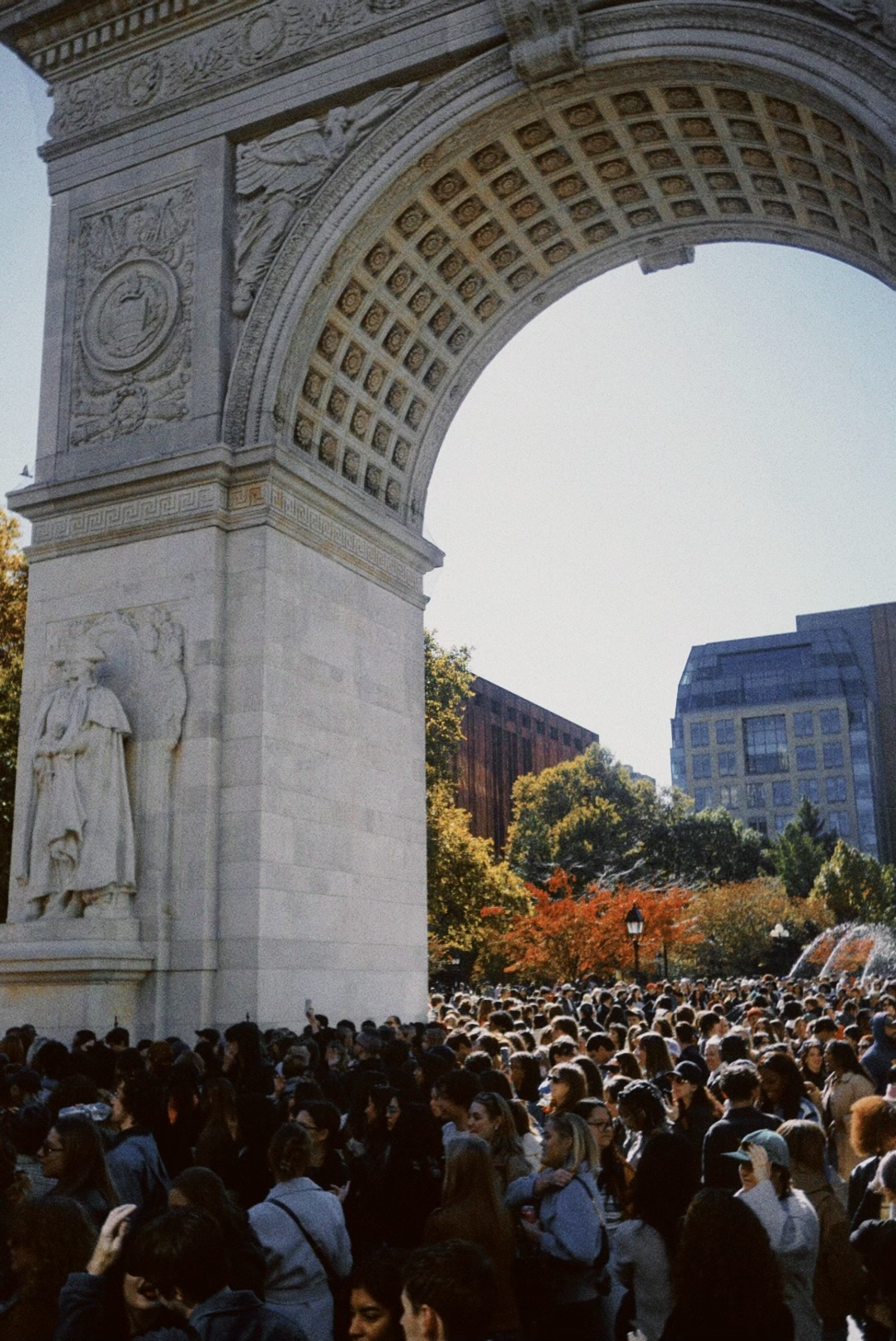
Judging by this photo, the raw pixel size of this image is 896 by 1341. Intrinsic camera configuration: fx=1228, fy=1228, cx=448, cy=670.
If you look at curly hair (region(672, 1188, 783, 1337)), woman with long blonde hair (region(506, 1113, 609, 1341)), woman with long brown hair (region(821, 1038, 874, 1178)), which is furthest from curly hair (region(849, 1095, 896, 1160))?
woman with long brown hair (region(821, 1038, 874, 1178))

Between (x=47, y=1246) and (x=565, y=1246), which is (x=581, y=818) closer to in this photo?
(x=565, y=1246)

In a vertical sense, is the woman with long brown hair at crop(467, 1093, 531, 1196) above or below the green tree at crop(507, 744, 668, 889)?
below

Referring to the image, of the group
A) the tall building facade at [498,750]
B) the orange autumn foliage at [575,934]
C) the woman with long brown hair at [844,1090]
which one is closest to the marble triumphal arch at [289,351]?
the woman with long brown hair at [844,1090]

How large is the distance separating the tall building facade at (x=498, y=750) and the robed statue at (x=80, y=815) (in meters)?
57.0

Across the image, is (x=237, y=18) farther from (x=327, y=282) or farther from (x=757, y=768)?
(x=757, y=768)

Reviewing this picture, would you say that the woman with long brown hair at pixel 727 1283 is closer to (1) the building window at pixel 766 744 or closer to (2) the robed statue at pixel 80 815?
(2) the robed statue at pixel 80 815

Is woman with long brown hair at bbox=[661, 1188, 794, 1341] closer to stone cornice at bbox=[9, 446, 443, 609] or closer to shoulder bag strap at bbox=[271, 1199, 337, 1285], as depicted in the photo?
shoulder bag strap at bbox=[271, 1199, 337, 1285]

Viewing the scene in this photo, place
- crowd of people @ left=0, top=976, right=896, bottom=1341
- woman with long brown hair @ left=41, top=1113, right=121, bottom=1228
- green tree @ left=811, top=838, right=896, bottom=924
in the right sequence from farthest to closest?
green tree @ left=811, top=838, right=896, bottom=924 < woman with long brown hair @ left=41, top=1113, right=121, bottom=1228 < crowd of people @ left=0, top=976, right=896, bottom=1341

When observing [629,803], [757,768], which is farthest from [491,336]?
[757,768]

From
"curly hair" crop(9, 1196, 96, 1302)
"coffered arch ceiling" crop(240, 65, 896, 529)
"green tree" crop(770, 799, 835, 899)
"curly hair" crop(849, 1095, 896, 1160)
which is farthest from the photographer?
"green tree" crop(770, 799, 835, 899)

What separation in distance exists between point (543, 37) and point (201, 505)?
8.22 metres

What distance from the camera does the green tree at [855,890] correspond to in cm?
7462

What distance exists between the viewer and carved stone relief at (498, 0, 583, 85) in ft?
56.2

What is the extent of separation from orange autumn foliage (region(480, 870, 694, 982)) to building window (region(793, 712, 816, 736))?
76636mm
